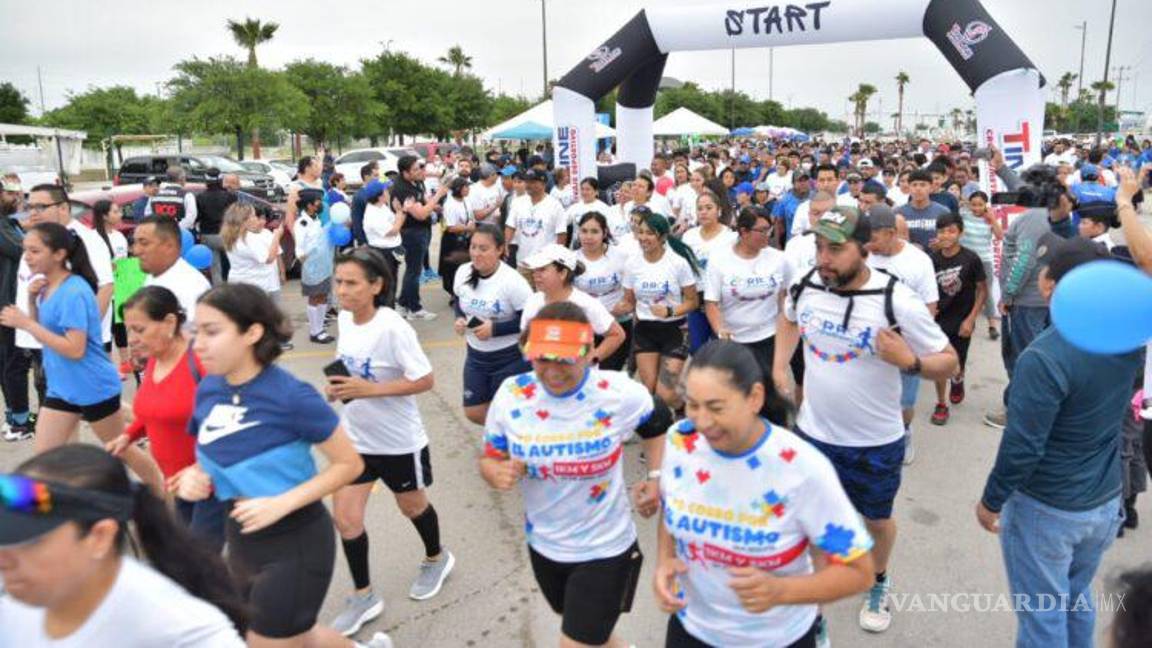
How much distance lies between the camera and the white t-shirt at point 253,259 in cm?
707

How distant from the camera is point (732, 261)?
500 cm

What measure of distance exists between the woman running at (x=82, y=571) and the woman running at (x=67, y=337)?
242cm

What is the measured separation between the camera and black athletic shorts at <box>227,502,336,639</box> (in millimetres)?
2469

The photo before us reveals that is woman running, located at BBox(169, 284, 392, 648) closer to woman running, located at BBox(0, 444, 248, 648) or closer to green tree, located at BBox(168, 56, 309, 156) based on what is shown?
woman running, located at BBox(0, 444, 248, 648)

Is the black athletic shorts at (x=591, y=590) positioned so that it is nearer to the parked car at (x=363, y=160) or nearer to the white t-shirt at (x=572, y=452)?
the white t-shirt at (x=572, y=452)

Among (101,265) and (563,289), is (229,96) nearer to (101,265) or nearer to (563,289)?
(101,265)

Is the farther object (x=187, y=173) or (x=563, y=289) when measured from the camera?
(x=187, y=173)

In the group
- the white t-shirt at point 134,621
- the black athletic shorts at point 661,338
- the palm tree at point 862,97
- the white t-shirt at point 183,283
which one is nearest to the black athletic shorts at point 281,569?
the white t-shirt at point 134,621

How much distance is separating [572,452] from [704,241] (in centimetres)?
374

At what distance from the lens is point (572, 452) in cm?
258

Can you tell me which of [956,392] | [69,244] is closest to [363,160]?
[69,244]

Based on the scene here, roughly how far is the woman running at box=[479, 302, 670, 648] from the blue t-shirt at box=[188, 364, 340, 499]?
629mm

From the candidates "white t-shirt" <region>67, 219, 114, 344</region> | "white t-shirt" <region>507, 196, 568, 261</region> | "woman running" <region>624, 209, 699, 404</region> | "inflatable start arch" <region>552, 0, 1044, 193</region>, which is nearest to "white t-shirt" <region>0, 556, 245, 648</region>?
"woman running" <region>624, 209, 699, 404</region>

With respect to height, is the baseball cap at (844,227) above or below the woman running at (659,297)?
above
